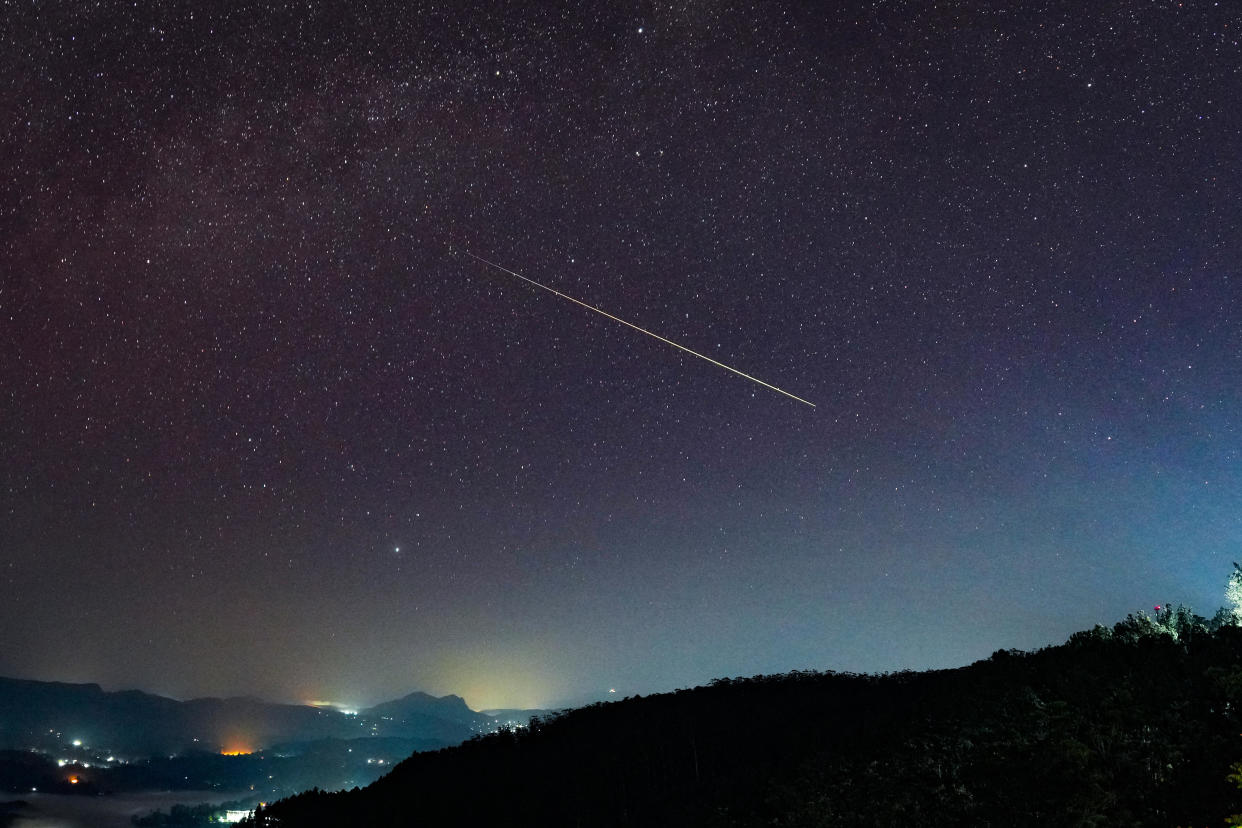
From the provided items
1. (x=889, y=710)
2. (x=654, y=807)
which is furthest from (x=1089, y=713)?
(x=654, y=807)

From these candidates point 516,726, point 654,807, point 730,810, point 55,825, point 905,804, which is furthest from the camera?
point 55,825

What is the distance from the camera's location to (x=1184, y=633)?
2027 centimetres

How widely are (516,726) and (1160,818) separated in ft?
135

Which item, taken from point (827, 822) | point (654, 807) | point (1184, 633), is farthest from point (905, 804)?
point (654, 807)

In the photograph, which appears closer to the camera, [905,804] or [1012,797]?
→ [1012,797]

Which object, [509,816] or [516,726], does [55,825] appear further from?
[509,816]

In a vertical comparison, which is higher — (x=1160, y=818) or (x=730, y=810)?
(x=1160, y=818)

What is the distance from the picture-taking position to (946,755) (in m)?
17.3

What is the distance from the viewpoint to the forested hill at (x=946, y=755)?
1368cm

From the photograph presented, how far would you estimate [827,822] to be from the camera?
16.6 metres

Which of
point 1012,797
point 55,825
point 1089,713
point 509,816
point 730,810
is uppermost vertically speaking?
point 1089,713

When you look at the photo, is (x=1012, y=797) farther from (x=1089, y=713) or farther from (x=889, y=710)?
(x=889, y=710)

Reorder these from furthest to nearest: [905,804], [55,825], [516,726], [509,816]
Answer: [55,825], [516,726], [509,816], [905,804]

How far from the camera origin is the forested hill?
13680mm
